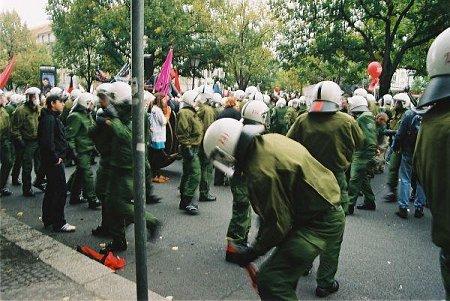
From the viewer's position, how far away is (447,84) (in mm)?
2082

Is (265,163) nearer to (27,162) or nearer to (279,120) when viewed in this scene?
(27,162)

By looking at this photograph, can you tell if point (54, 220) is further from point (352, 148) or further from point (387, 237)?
point (387, 237)

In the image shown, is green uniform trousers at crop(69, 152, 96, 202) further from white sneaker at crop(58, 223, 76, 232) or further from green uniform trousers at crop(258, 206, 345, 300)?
Answer: green uniform trousers at crop(258, 206, 345, 300)

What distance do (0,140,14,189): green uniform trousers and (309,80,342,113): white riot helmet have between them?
637 centimetres

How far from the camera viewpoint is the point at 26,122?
26.4 ft

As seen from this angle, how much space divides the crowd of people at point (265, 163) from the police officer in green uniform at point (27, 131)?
2cm

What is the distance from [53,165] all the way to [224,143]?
12.5 ft

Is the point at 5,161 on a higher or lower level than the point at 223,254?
higher

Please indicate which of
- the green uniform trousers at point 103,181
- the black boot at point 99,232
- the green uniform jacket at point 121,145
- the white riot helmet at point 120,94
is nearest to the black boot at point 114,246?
the green uniform trousers at point 103,181

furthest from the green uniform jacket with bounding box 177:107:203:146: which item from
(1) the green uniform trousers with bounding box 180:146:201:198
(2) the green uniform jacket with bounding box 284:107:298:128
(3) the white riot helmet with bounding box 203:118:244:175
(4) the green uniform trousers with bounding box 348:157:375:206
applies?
(2) the green uniform jacket with bounding box 284:107:298:128

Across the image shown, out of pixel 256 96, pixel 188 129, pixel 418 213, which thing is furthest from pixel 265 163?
pixel 256 96

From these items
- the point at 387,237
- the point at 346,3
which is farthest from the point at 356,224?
the point at 346,3

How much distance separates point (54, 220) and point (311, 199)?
4.24 metres

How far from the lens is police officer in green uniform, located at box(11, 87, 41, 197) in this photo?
7.94m
